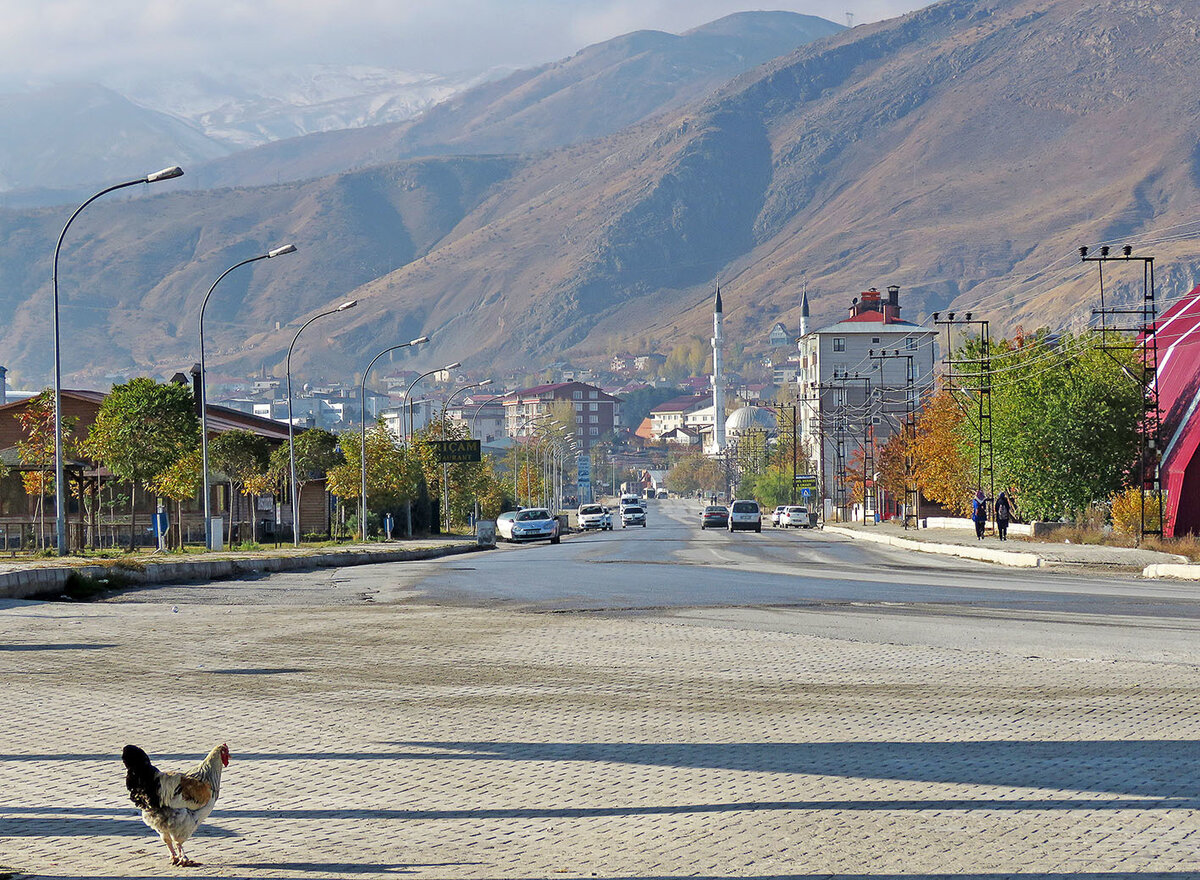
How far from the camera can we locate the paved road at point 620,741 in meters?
6.80

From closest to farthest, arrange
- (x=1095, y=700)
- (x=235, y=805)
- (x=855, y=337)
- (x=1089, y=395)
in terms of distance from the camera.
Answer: (x=235, y=805) → (x=1095, y=700) → (x=1089, y=395) → (x=855, y=337)

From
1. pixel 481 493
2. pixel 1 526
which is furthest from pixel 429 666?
pixel 481 493

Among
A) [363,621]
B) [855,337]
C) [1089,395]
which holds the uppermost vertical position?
[855,337]

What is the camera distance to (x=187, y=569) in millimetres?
30391

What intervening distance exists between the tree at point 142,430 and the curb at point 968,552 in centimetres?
2506

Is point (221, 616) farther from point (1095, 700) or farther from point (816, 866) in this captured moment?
point (816, 866)

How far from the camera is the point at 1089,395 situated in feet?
183

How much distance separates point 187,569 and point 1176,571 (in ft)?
68.1

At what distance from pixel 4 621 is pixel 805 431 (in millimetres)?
164165

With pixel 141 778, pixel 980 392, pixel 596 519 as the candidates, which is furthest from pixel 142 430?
pixel 596 519

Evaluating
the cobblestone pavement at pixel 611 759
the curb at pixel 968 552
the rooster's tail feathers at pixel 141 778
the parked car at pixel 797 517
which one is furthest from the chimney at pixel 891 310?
the rooster's tail feathers at pixel 141 778

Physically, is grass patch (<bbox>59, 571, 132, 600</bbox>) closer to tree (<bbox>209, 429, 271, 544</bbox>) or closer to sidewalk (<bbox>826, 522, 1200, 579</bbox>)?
sidewalk (<bbox>826, 522, 1200, 579</bbox>)

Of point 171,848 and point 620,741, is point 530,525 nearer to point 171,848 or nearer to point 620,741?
point 620,741

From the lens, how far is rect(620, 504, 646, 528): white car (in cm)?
10062
